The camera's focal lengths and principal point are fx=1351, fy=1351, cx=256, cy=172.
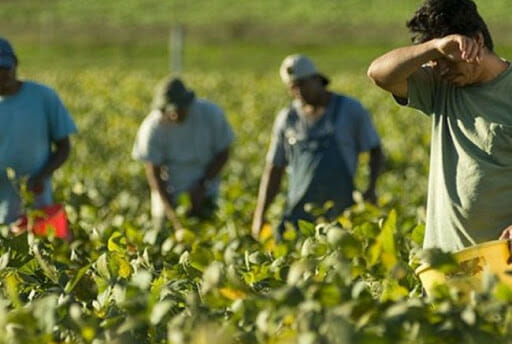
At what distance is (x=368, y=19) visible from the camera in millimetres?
55969

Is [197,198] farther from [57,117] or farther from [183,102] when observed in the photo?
[57,117]

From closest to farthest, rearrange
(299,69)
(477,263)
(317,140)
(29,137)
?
(477,263)
(29,137)
(299,69)
(317,140)

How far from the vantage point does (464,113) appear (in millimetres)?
4410

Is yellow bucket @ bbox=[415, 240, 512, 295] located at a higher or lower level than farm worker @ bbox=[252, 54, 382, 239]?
higher

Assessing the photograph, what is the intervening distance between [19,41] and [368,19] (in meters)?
14.3

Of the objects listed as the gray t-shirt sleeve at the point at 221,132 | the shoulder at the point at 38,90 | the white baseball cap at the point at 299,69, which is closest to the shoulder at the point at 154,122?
the gray t-shirt sleeve at the point at 221,132

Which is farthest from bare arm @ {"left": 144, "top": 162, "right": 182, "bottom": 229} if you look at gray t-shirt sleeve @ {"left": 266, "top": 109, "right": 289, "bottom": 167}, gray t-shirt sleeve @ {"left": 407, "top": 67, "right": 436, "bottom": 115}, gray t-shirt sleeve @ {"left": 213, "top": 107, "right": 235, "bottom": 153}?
gray t-shirt sleeve @ {"left": 407, "top": 67, "right": 436, "bottom": 115}

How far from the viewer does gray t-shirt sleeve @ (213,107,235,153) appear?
878cm

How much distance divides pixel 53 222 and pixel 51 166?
3.06 ft

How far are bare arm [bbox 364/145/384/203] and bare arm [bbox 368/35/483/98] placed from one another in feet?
11.2

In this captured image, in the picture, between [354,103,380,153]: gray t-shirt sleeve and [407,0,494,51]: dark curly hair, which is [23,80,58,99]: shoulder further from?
[407,0,494,51]: dark curly hair

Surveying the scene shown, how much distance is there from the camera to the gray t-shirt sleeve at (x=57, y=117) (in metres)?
7.17

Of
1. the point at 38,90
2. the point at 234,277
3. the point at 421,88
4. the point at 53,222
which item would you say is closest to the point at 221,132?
the point at 38,90

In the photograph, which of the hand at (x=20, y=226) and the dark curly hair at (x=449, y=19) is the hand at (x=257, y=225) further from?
the dark curly hair at (x=449, y=19)
